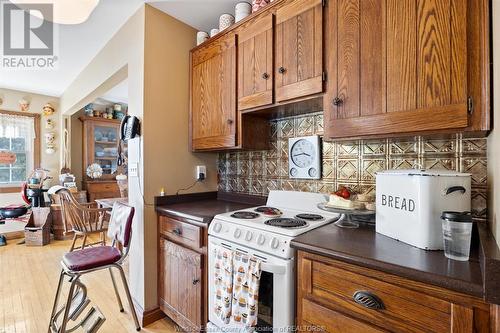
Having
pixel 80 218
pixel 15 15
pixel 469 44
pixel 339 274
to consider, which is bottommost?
pixel 80 218

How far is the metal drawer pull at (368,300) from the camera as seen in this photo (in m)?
0.83

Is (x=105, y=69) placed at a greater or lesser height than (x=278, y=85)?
greater

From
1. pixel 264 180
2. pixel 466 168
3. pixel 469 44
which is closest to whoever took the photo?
pixel 469 44

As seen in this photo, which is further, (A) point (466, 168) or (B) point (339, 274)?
(A) point (466, 168)

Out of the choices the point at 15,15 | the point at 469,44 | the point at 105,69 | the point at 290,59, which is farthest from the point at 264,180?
the point at 15,15

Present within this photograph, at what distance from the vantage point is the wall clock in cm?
165

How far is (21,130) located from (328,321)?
5.38m

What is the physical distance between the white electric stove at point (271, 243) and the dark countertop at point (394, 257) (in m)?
0.09

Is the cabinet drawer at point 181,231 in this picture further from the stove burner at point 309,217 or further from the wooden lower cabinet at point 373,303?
the wooden lower cabinet at point 373,303

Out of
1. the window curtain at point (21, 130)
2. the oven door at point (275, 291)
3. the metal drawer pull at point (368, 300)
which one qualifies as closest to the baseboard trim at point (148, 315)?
the oven door at point (275, 291)

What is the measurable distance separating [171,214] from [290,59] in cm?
132

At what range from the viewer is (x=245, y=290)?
1.19 metres

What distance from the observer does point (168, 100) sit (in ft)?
6.61

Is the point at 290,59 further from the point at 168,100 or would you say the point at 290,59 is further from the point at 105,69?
the point at 105,69
